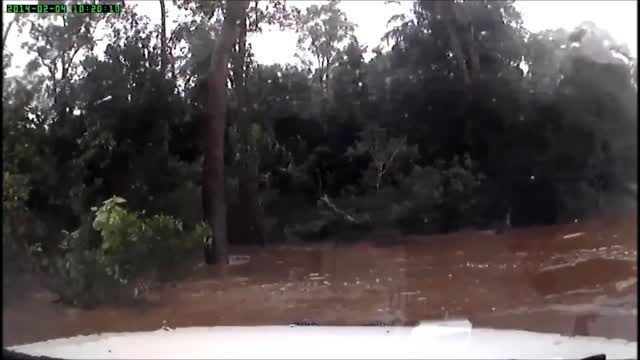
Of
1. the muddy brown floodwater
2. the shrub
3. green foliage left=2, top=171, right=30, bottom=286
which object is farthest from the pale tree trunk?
green foliage left=2, top=171, right=30, bottom=286

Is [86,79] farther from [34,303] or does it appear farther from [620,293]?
[620,293]

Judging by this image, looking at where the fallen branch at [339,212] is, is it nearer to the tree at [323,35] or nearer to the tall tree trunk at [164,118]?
the tree at [323,35]

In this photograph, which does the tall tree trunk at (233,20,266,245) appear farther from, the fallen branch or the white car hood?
the white car hood

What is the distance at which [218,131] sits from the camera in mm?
4656

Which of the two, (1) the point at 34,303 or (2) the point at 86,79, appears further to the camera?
(2) the point at 86,79

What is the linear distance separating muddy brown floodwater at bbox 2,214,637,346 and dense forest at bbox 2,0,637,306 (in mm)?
135

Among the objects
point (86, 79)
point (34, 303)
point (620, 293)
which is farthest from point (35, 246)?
point (620, 293)

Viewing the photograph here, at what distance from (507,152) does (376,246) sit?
3.32 feet

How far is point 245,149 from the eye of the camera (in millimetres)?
4660
